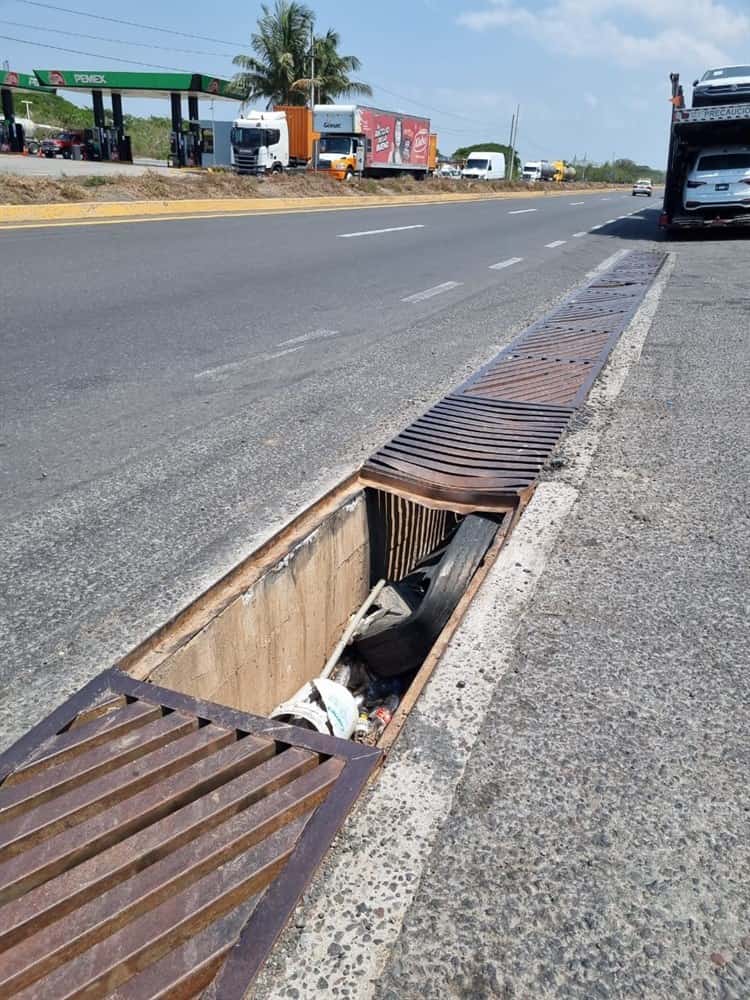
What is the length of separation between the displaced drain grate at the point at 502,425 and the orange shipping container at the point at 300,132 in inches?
1491

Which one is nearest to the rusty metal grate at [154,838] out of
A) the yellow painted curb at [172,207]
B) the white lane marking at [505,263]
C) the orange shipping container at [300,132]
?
the white lane marking at [505,263]

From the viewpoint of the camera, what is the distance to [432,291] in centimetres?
910

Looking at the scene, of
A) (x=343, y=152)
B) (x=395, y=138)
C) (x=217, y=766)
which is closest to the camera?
(x=217, y=766)

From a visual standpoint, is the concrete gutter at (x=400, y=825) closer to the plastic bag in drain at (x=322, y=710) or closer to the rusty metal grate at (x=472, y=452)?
the plastic bag in drain at (x=322, y=710)

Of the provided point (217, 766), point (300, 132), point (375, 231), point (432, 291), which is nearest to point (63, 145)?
point (300, 132)

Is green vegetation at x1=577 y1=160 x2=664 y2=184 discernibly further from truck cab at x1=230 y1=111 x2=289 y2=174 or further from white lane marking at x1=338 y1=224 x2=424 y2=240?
white lane marking at x1=338 y1=224 x2=424 y2=240

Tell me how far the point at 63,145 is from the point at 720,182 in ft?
141

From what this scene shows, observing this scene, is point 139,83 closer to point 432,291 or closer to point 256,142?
point 256,142

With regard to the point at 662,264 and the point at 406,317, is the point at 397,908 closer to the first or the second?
the point at 406,317

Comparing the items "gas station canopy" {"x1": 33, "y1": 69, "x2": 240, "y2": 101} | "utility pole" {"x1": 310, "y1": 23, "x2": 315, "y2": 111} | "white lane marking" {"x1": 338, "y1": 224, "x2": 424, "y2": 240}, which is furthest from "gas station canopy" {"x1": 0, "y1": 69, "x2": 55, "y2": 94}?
"white lane marking" {"x1": 338, "y1": 224, "x2": 424, "y2": 240}

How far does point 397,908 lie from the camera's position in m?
1.50

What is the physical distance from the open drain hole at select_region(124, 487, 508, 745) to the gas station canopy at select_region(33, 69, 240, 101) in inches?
1906

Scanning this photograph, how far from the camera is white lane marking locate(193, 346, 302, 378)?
529cm

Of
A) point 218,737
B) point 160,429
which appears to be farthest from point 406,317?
point 218,737
